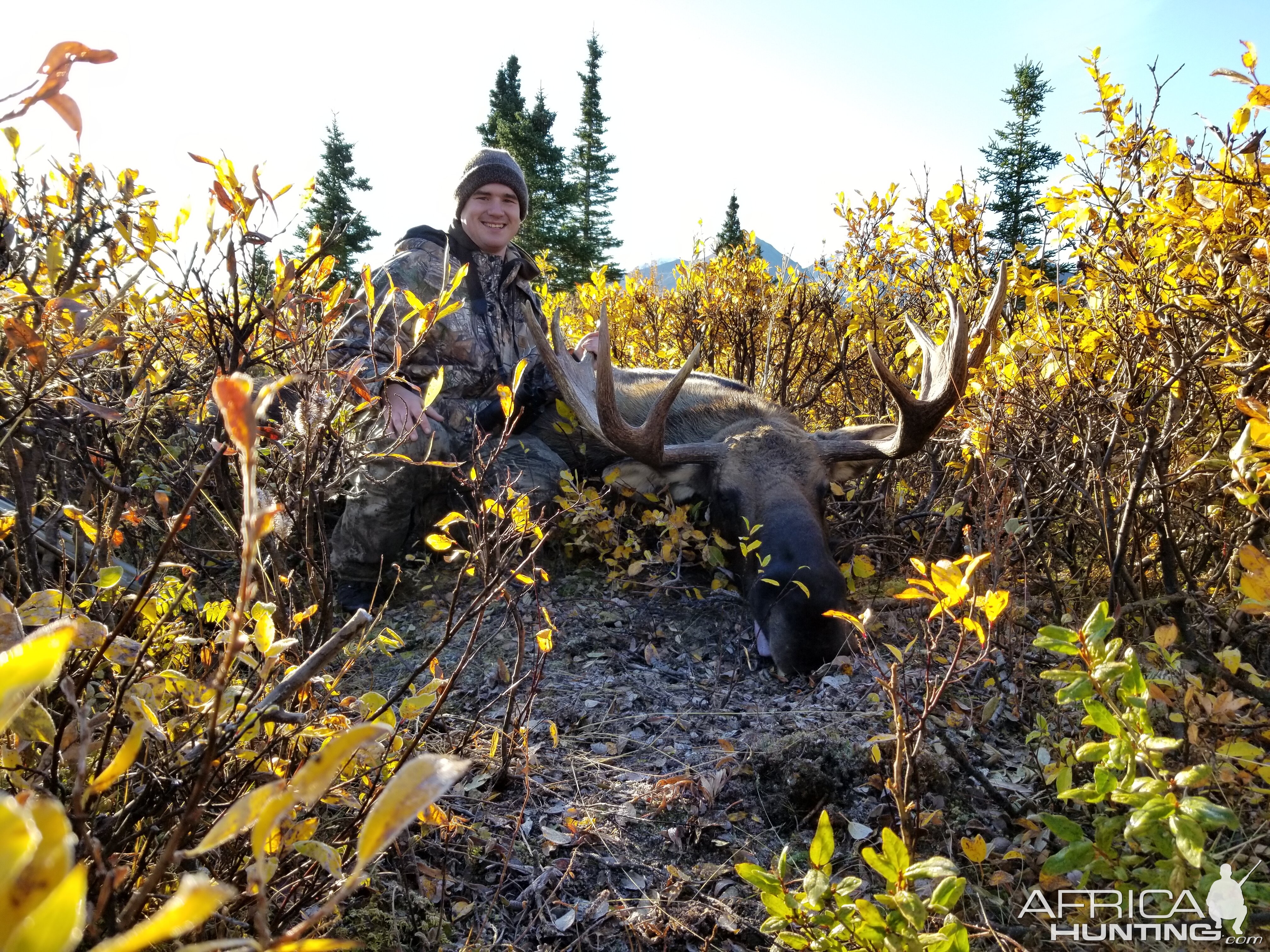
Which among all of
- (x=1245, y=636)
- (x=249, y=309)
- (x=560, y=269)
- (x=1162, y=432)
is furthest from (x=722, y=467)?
(x=560, y=269)

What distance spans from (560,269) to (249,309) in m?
29.4

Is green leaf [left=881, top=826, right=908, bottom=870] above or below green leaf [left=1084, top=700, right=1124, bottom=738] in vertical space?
below

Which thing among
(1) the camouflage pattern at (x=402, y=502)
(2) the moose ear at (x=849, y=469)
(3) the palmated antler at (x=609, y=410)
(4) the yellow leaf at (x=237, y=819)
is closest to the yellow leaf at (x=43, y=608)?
(4) the yellow leaf at (x=237, y=819)

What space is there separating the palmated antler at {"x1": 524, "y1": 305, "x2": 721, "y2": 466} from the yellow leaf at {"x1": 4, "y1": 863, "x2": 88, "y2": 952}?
3874 millimetres

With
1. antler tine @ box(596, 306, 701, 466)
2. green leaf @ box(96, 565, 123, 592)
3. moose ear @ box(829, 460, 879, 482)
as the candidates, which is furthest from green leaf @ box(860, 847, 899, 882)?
moose ear @ box(829, 460, 879, 482)

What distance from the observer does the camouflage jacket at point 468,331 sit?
5.49 m

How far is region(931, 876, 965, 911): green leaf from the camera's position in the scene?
4.70ft

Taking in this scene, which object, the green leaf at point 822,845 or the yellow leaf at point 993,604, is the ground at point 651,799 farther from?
the yellow leaf at point 993,604

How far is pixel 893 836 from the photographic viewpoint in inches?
59.2

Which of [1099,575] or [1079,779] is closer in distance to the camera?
[1079,779]

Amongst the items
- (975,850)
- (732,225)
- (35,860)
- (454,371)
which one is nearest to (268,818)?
(35,860)

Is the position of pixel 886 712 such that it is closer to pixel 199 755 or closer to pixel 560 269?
pixel 199 755

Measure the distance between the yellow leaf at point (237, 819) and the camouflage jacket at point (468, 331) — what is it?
14.4ft

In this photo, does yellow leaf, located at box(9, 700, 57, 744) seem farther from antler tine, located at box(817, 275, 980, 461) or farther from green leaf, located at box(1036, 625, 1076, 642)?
antler tine, located at box(817, 275, 980, 461)
